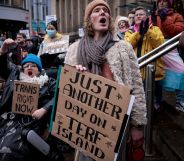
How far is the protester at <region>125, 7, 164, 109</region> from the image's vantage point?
4.45 meters

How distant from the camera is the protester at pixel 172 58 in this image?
4508 mm

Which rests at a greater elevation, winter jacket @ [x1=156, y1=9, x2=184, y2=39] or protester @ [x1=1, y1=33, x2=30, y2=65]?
winter jacket @ [x1=156, y1=9, x2=184, y2=39]

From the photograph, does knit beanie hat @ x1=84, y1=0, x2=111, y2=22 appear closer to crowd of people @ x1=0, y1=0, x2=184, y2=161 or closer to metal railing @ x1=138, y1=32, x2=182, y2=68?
crowd of people @ x1=0, y1=0, x2=184, y2=161

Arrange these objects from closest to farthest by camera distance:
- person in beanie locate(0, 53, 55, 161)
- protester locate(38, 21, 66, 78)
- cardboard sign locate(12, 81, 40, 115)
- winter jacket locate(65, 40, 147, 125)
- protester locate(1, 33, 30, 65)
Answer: winter jacket locate(65, 40, 147, 125), person in beanie locate(0, 53, 55, 161), cardboard sign locate(12, 81, 40, 115), protester locate(38, 21, 66, 78), protester locate(1, 33, 30, 65)

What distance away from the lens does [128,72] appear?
2709mm

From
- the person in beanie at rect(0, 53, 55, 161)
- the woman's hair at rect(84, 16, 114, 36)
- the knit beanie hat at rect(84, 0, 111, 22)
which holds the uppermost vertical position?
the knit beanie hat at rect(84, 0, 111, 22)

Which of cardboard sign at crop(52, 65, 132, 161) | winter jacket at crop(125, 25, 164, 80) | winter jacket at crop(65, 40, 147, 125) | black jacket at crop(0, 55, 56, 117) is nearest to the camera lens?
cardboard sign at crop(52, 65, 132, 161)

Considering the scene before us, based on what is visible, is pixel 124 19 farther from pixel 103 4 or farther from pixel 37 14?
pixel 37 14

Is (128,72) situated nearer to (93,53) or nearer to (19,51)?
(93,53)

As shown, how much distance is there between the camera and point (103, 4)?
2.92 metres

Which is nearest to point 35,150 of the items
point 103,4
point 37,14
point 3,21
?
point 103,4

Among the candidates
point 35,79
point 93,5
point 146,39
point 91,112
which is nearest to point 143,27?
point 146,39

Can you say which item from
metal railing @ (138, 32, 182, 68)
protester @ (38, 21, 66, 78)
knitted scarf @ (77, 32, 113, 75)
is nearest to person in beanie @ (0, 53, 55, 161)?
knitted scarf @ (77, 32, 113, 75)

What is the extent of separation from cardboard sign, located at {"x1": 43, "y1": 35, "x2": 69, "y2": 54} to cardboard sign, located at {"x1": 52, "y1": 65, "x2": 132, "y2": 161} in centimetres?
310
